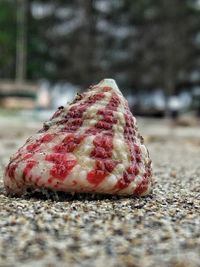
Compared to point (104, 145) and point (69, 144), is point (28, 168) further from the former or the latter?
point (104, 145)

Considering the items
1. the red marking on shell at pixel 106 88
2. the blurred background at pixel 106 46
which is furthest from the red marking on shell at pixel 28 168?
the blurred background at pixel 106 46

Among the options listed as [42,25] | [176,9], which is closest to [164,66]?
[176,9]

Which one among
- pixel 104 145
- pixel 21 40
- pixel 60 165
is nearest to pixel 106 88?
pixel 104 145

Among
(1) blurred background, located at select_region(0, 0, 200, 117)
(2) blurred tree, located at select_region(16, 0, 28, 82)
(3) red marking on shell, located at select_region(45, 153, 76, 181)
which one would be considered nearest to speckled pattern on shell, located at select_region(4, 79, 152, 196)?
(3) red marking on shell, located at select_region(45, 153, 76, 181)

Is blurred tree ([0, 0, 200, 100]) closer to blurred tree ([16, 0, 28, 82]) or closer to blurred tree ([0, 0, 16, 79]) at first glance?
blurred tree ([0, 0, 16, 79])

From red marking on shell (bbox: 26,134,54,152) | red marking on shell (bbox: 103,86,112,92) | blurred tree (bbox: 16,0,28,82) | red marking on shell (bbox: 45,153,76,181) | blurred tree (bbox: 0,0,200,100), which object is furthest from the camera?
blurred tree (bbox: 0,0,200,100)

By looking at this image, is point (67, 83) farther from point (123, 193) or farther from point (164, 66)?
point (123, 193)
